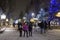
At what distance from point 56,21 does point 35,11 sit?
44502mm

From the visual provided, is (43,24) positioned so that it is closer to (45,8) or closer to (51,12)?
(51,12)

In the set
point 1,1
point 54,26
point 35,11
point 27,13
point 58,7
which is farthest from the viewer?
point 27,13

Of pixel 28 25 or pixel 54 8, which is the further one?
pixel 54 8

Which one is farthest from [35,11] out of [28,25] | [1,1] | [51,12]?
[28,25]

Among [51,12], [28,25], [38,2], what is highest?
[38,2]

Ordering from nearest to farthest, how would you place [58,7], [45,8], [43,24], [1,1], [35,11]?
[43,24] → [1,1] → [58,7] → [45,8] → [35,11]

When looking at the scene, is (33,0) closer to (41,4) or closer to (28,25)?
(41,4)

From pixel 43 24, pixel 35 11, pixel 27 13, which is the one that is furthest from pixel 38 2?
pixel 43 24

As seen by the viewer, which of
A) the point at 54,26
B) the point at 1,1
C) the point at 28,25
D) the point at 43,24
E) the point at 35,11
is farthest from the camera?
the point at 35,11

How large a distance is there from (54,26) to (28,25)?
101 feet

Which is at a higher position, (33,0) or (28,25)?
(33,0)

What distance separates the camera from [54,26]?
202 feet

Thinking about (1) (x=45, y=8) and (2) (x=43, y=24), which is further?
(1) (x=45, y=8)

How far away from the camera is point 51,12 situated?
74625 millimetres
